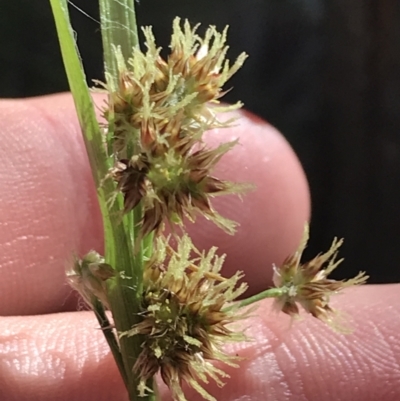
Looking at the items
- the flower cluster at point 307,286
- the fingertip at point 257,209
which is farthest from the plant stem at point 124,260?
the fingertip at point 257,209

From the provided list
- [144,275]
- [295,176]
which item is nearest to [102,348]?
[144,275]

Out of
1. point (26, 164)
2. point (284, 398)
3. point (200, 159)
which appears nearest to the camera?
point (200, 159)

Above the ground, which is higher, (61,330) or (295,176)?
(295,176)

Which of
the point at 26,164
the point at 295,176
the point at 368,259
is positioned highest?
the point at 26,164

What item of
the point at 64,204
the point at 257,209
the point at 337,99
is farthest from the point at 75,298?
the point at 337,99

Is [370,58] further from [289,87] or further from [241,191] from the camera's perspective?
[241,191]

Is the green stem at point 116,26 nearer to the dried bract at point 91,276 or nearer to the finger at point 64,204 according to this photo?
the dried bract at point 91,276
